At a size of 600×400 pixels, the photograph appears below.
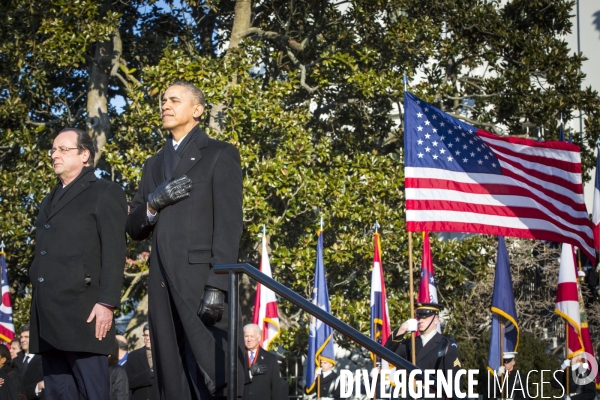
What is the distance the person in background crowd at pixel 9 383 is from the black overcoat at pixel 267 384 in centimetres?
252

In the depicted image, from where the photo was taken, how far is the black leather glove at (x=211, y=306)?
4105 millimetres

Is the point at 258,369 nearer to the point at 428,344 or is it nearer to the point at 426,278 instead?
the point at 428,344

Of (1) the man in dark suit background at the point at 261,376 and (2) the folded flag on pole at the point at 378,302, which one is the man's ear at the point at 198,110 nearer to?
(1) the man in dark suit background at the point at 261,376

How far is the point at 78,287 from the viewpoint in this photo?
495 centimetres

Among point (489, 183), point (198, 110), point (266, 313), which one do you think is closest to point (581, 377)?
point (489, 183)

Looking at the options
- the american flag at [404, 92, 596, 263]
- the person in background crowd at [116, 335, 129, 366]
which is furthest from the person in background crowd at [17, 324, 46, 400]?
the american flag at [404, 92, 596, 263]

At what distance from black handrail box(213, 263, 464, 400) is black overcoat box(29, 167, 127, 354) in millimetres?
1115

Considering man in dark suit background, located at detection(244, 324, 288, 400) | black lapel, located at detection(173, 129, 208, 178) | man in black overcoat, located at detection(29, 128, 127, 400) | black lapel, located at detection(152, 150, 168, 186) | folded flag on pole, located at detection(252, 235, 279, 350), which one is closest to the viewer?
→ black lapel, located at detection(173, 129, 208, 178)

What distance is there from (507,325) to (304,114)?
4554 mm

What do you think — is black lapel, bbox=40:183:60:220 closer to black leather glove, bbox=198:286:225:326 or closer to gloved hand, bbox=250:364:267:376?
black leather glove, bbox=198:286:225:326

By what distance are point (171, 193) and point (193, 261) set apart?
35cm

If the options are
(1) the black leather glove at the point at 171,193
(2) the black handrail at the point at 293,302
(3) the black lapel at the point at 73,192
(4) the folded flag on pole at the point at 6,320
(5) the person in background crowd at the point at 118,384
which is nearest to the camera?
(2) the black handrail at the point at 293,302

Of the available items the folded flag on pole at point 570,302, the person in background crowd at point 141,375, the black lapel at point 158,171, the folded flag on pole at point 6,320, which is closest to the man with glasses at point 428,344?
the person in background crowd at point 141,375

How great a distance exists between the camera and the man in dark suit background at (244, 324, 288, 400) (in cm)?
994
